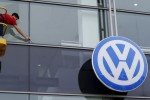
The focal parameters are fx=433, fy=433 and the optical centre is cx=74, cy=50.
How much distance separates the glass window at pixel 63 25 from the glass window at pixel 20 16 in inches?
7.0

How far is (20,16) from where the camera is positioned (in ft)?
41.2

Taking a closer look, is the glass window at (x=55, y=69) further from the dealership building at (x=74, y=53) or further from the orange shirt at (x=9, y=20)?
the orange shirt at (x=9, y=20)

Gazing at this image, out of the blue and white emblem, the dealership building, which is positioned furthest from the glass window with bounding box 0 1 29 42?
the blue and white emblem

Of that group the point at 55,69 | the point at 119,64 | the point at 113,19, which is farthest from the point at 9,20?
the point at 119,64

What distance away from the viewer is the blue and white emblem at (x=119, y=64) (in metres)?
12.1

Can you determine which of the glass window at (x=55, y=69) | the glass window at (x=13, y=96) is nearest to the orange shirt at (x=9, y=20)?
the glass window at (x=55, y=69)

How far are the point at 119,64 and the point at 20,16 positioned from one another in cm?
317

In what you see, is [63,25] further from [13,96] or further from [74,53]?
[13,96]

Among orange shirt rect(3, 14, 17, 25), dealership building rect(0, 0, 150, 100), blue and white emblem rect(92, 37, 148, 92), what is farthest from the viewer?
orange shirt rect(3, 14, 17, 25)

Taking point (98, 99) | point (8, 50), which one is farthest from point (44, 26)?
point (98, 99)

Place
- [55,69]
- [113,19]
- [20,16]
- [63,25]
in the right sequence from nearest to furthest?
[55,69] → [20,16] → [63,25] → [113,19]

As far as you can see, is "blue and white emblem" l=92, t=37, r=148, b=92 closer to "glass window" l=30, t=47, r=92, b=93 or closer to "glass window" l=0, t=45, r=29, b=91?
"glass window" l=30, t=47, r=92, b=93

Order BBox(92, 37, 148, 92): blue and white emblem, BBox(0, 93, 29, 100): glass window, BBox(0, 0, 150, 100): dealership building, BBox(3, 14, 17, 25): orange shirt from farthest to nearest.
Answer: BBox(3, 14, 17, 25): orange shirt
BBox(92, 37, 148, 92): blue and white emblem
BBox(0, 0, 150, 100): dealership building
BBox(0, 93, 29, 100): glass window

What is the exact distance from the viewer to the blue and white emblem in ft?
39.6
